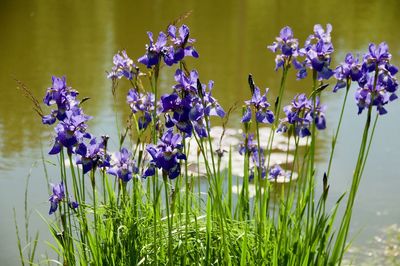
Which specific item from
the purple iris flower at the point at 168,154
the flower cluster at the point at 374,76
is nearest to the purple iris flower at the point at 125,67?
the purple iris flower at the point at 168,154

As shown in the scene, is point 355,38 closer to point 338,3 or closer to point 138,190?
point 338,3

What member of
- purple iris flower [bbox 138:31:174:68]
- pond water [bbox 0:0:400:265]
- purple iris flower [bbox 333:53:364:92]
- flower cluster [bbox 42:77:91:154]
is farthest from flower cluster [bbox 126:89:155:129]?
pond water [bbox 0:0:400:265]

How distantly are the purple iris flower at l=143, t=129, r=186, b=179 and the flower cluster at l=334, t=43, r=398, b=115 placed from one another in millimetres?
523

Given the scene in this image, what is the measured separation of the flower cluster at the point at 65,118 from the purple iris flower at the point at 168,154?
289 mm

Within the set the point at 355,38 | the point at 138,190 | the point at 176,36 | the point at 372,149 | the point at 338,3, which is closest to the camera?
the point at 176,36

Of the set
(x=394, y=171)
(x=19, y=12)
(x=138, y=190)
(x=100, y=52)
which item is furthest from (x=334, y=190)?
(x=19, y=12)

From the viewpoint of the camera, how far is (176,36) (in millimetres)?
1920

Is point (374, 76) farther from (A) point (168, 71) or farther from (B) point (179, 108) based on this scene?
(A) point (168, 71)

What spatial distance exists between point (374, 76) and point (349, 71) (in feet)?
0.23

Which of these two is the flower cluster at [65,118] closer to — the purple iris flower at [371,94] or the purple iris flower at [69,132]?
the purple iris flower at [69,132]

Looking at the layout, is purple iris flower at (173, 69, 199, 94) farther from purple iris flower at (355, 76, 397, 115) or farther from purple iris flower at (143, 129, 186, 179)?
purple iris flower at (355, 76, 397, 115)

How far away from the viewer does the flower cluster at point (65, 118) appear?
1964mm

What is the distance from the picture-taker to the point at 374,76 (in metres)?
1.96

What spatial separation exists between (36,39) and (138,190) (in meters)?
6.04
